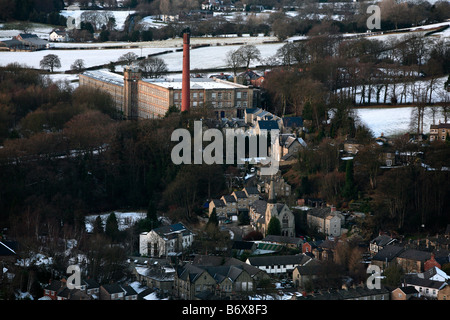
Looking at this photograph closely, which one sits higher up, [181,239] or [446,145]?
[446,145]

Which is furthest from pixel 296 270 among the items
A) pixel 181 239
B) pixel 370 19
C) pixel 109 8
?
pixel 109 8

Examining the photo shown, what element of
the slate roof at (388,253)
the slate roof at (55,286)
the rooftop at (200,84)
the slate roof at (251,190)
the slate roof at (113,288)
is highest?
the rooftop at (200,84)

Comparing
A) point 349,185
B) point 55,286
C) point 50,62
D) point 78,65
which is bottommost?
point 55,286

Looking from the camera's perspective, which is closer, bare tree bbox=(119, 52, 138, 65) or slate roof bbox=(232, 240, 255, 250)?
slate roof bbox=(232, 240, 255, 250)

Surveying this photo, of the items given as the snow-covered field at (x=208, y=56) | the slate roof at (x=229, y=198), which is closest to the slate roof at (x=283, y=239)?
the slate roof at (x=229, y=198)

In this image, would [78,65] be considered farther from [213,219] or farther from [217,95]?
[213,219]

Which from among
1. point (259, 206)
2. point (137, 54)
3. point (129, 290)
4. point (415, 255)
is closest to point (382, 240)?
point (415, 255)

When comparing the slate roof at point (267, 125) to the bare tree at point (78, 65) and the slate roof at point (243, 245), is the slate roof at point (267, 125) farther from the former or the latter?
the bare tree at point (78, 65)

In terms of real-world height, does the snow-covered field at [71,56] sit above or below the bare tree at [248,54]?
below

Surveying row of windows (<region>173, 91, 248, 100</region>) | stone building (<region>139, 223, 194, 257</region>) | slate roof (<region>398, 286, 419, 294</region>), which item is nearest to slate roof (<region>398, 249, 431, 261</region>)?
slate roof (<region>398, 286, 419, 294</region>)

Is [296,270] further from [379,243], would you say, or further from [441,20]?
[441,20]

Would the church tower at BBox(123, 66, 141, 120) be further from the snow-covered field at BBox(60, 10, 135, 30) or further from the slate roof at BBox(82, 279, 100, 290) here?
the snow-covered field at BBox(60, 10, 135, 30)
